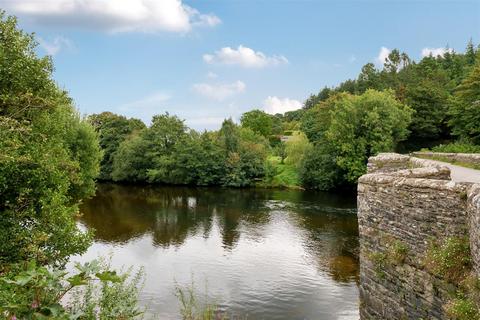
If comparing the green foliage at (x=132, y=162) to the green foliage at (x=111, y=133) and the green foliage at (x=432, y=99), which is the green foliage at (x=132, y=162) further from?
the green foliage at (x=432, y=99)

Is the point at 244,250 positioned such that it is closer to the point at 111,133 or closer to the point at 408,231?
the point at 408,231

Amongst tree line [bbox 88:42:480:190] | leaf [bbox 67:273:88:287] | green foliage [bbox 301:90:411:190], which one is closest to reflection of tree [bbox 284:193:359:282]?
green foliage [bbox 301:90:411:190]

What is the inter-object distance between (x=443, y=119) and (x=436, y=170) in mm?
46211

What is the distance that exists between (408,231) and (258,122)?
76544 mm

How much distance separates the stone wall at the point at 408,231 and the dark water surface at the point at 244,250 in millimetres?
5527

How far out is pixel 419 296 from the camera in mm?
9109

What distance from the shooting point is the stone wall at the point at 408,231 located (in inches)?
314

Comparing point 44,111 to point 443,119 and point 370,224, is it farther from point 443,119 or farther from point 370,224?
point 443,119

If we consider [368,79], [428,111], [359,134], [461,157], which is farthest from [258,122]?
[461,157]

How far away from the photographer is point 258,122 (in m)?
85.4

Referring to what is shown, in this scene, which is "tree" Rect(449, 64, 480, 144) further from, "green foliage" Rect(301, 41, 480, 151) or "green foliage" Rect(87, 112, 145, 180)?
"green foliage" Rect(87, 112, 145, 180)

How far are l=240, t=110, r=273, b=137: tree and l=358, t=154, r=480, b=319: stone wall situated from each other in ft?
241

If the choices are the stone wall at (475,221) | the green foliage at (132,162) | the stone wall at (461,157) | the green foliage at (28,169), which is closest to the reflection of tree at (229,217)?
the stone wall at (461,157)

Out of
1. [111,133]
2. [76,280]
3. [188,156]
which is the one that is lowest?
[76,280]
